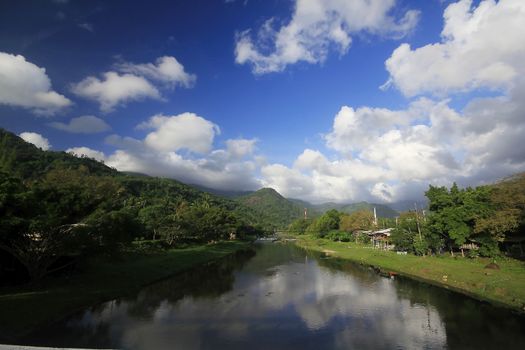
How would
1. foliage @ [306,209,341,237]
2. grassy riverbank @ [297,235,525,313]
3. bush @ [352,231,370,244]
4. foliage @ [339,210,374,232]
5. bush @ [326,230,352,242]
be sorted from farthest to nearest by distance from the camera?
foliage @ [306,209,341,237] < bush @ [326,230,352,242] < foliage @ [339,210,374,232] < bush @ [352,231,370,244] < grassy riverbank @ [297,235,525,313]

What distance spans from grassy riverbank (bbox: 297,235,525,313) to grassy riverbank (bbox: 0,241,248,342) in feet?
106

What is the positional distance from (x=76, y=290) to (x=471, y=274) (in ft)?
132

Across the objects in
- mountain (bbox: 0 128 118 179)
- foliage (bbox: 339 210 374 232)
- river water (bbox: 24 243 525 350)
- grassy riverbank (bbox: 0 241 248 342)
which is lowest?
river water (bbox: 24 243 525 350)

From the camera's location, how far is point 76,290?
30500mm

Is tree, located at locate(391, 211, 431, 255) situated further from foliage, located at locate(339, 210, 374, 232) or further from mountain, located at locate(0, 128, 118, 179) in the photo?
mountain, located at locate(0, 128, 118, 179)

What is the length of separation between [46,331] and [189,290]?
16.8 m

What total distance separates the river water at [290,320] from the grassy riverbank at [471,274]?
1947 mm

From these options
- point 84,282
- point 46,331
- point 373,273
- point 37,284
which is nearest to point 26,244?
point 37,284

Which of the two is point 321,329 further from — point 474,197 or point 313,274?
point 474,197

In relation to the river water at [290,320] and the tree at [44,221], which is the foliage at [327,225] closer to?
the river water at [290,320]

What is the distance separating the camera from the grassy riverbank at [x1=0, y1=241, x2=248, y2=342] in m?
22.6

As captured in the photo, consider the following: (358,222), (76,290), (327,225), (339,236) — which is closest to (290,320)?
(76,290)

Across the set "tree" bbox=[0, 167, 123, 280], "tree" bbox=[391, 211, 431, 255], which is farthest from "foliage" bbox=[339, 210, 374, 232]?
"tree" bbox=[0, 167, 123, 280]

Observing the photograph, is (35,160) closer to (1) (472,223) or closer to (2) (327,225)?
(2) (327,225)
